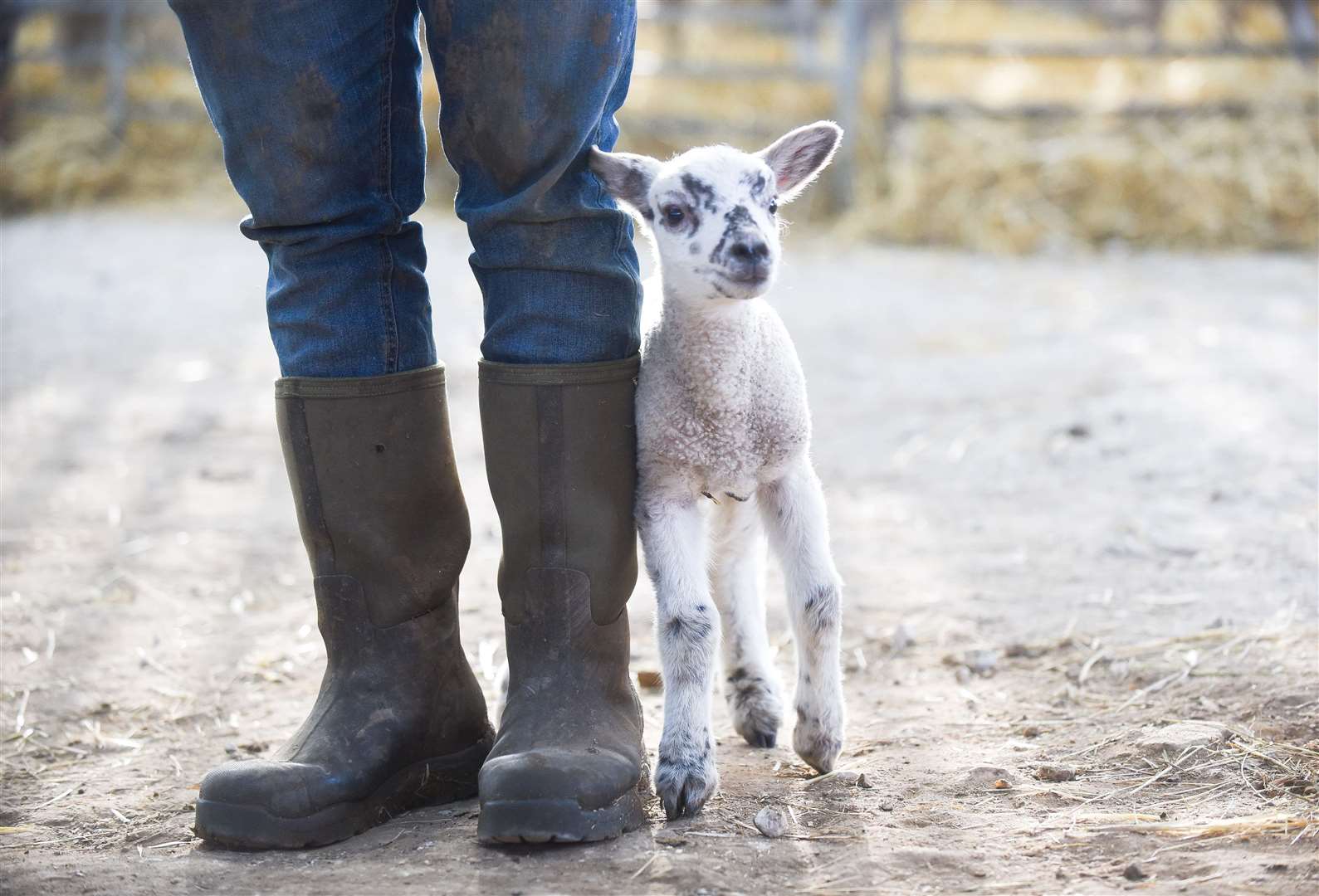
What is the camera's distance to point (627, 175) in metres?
2.15

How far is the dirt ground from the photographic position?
180 centimetres

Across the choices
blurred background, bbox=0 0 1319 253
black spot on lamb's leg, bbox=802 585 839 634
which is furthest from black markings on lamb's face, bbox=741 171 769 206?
blurred background, bbox=0 0 1319 253

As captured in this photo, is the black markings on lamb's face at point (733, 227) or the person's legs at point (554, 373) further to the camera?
the black markings on lamb's face at point (733, 227)

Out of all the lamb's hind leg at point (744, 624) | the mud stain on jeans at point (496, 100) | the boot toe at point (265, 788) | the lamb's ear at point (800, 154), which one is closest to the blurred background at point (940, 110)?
the lamb's ear at point (800, 154)

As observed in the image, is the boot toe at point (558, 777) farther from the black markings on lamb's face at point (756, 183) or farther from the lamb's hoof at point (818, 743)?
the black markings on lamb's face at point (756, 183)

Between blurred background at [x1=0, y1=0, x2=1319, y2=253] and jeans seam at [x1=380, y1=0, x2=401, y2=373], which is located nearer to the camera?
Result: jeans seam at [x1=380, y1=0, x2=401, y2=373]

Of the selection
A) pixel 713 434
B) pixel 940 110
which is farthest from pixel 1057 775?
pixel 940 110

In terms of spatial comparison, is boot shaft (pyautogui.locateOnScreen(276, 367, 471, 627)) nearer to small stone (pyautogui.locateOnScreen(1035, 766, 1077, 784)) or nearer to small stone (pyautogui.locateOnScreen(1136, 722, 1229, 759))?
small stone (pyautogui.locateOnScreen(1035, 766, 1077, 784))

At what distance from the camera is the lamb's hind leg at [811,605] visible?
2.14 metres

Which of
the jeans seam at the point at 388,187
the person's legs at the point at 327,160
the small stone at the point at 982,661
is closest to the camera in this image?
the person's legs at the point at 327,160

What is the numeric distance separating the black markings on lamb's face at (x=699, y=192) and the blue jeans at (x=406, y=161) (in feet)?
0.54

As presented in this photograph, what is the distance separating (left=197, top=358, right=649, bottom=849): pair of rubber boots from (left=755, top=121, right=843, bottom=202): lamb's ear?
530 millimetres

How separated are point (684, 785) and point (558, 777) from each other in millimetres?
211

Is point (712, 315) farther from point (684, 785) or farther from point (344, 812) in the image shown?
point (344, 812)
